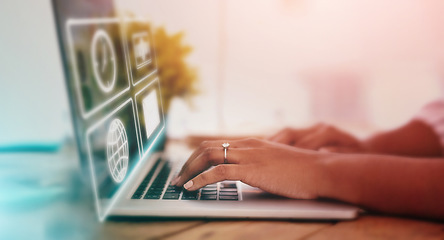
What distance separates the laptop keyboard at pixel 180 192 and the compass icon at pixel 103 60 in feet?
0.57

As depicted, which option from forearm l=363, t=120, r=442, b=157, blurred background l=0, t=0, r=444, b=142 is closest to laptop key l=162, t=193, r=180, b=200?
blurred background l=0, t=0, r=444, b=142

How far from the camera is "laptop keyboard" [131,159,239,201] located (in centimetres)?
51

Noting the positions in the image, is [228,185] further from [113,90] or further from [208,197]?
[113,90]

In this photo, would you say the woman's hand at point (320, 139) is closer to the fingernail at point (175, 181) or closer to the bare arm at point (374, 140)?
the bare arm at point (374, 140)

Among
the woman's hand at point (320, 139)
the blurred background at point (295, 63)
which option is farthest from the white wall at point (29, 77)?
the woman's hand at point (320, 139)

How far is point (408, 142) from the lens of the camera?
869mm

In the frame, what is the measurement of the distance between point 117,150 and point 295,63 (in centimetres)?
118

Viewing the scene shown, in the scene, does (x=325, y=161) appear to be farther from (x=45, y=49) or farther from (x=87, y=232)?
(x=45, y=49)

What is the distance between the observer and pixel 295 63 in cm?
152

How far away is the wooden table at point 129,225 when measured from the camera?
43cm

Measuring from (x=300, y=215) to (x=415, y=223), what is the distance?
0.53 ft

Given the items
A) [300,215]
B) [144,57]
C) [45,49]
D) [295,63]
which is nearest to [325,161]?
[300,215]

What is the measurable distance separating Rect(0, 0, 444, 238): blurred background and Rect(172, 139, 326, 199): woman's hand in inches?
11.6
